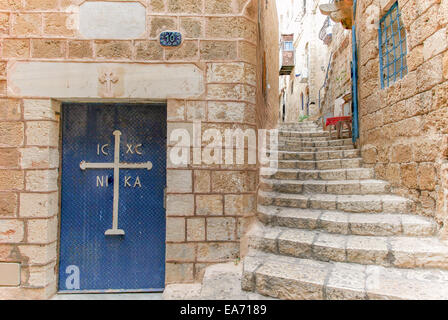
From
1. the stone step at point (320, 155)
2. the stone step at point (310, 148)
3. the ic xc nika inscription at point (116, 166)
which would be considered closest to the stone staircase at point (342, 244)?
the stone step at point (320, 155)

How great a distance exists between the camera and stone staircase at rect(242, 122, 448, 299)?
2107 millimetres

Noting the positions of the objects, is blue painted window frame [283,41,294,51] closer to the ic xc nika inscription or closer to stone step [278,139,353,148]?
stone step [278,139,353,148]

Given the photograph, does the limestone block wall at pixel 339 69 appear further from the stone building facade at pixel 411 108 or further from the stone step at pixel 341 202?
the stone step at pixel 341 202

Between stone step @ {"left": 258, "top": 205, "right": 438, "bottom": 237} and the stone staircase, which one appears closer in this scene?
the stone staircase

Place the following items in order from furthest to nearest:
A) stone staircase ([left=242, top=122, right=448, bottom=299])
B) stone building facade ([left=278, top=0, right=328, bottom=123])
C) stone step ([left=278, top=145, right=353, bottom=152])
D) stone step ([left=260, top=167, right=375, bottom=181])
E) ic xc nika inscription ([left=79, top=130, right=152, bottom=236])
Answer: stone building facade ([left=278, top=0, right=328, bottom=123]) < stone step ([left=278, top=145, right=353, bottom=152]) < stone step ([left=260, top=167, right=375, bottom=181]) < ic xc nika inscription ([left=79, top=130, right=152, bottom=236]) < stone staircase ([left=242, top=122, right=448, bottom=299])

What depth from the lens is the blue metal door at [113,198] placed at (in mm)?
2791

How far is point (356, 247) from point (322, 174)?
1.65m

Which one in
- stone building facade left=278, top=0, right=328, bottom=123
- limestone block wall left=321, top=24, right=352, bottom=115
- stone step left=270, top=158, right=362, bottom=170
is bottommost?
stone step left=270, top=158, right=362, bottom=170

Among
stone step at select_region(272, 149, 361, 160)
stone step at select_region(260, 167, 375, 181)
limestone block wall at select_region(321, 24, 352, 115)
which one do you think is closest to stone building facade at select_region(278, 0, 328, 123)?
limestone block wall at select_region(321, 24, 352, 115)

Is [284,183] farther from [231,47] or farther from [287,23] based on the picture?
[287,23]

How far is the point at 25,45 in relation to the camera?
269 centimetres

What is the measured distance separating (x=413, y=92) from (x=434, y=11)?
0.79 meters

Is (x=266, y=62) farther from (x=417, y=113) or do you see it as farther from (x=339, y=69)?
(x=417, y=113)

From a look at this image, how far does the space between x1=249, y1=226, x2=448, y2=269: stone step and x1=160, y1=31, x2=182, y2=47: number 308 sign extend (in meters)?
2.12
